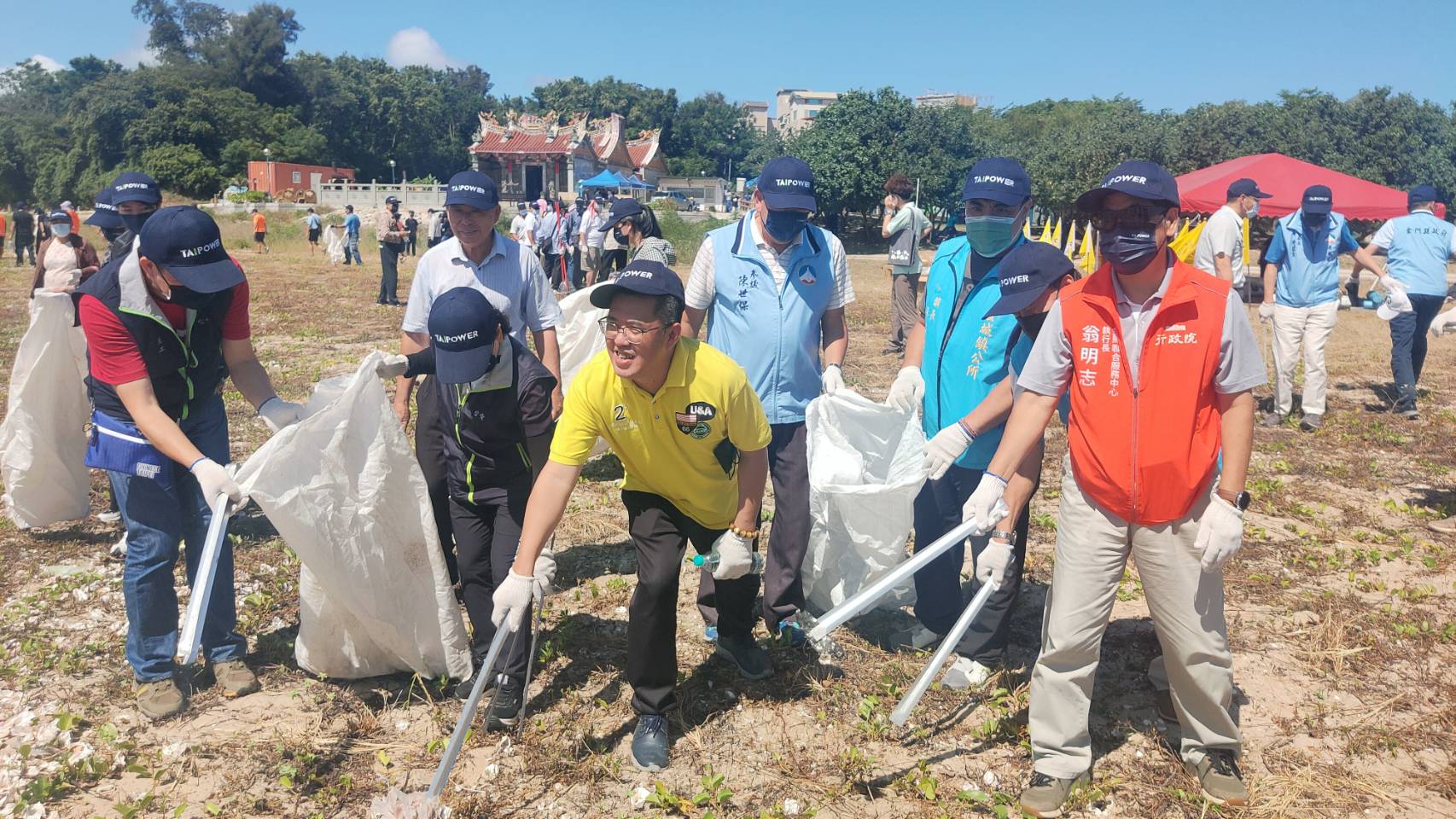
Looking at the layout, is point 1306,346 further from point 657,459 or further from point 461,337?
point 461,337

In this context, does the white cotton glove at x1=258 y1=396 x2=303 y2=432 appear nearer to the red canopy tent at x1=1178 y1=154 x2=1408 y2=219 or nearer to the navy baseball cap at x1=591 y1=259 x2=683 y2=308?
the navy baseball cap at x1=591 y1=259 x2=683 y2=308

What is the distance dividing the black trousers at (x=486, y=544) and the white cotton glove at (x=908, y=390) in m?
1.57

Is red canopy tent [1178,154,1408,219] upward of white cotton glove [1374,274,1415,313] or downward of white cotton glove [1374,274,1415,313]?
upward

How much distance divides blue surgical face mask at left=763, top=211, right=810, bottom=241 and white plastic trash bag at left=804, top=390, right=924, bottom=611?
0.69 metres

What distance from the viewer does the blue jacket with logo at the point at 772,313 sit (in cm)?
368

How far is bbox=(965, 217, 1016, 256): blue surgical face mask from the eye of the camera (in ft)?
11.0

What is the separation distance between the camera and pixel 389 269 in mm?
14789

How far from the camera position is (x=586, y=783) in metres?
2.94

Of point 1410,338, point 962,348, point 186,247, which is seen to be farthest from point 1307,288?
point 186,247

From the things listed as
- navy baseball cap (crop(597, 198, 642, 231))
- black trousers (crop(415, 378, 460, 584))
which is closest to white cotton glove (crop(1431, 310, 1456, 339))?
navy baseball cap (crop(597, 198, 642, 231))

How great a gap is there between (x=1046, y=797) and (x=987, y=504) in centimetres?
89

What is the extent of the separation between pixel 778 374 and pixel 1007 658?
149 cm

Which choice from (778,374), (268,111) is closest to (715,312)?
(778,374)

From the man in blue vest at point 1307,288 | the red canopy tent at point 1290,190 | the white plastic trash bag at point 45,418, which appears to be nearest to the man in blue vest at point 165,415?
the white plastic trash bag at point 45,418
